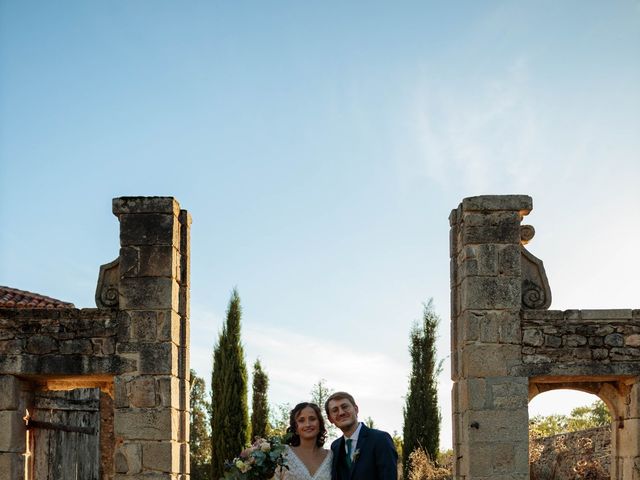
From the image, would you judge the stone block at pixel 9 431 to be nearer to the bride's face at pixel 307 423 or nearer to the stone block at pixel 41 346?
the stone block at pixel 41 346

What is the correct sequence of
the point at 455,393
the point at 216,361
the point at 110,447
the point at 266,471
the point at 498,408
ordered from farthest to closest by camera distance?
the point at 216,361 < the point at 110,447 < the point at 455,393 < the point at 498,408 < the point at 266,471

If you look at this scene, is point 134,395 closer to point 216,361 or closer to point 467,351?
point 467,351

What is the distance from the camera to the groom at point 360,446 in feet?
16.8

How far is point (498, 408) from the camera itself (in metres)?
7.56

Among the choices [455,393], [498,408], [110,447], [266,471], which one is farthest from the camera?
[110,447]

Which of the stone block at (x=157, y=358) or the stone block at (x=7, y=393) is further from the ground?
the stone block at (x=157, y=358)

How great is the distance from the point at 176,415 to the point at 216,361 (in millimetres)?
11636

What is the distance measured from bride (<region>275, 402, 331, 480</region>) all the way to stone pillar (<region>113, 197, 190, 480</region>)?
8.06 ft

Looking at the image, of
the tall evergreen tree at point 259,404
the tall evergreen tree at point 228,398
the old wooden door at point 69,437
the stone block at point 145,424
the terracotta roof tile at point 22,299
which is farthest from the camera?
the tall evergreen tree at point 259,404

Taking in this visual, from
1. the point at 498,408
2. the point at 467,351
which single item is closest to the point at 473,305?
the point at 467,351

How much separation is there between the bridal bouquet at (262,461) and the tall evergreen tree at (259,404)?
14662mm

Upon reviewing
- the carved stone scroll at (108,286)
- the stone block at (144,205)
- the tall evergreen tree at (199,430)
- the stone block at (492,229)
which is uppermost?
the stone block at (144,205)

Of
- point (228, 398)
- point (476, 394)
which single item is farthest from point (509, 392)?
point (228, 398)

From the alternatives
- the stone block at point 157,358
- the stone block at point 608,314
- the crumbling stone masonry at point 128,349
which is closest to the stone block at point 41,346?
the crumbling stone masonry at point 128,349
